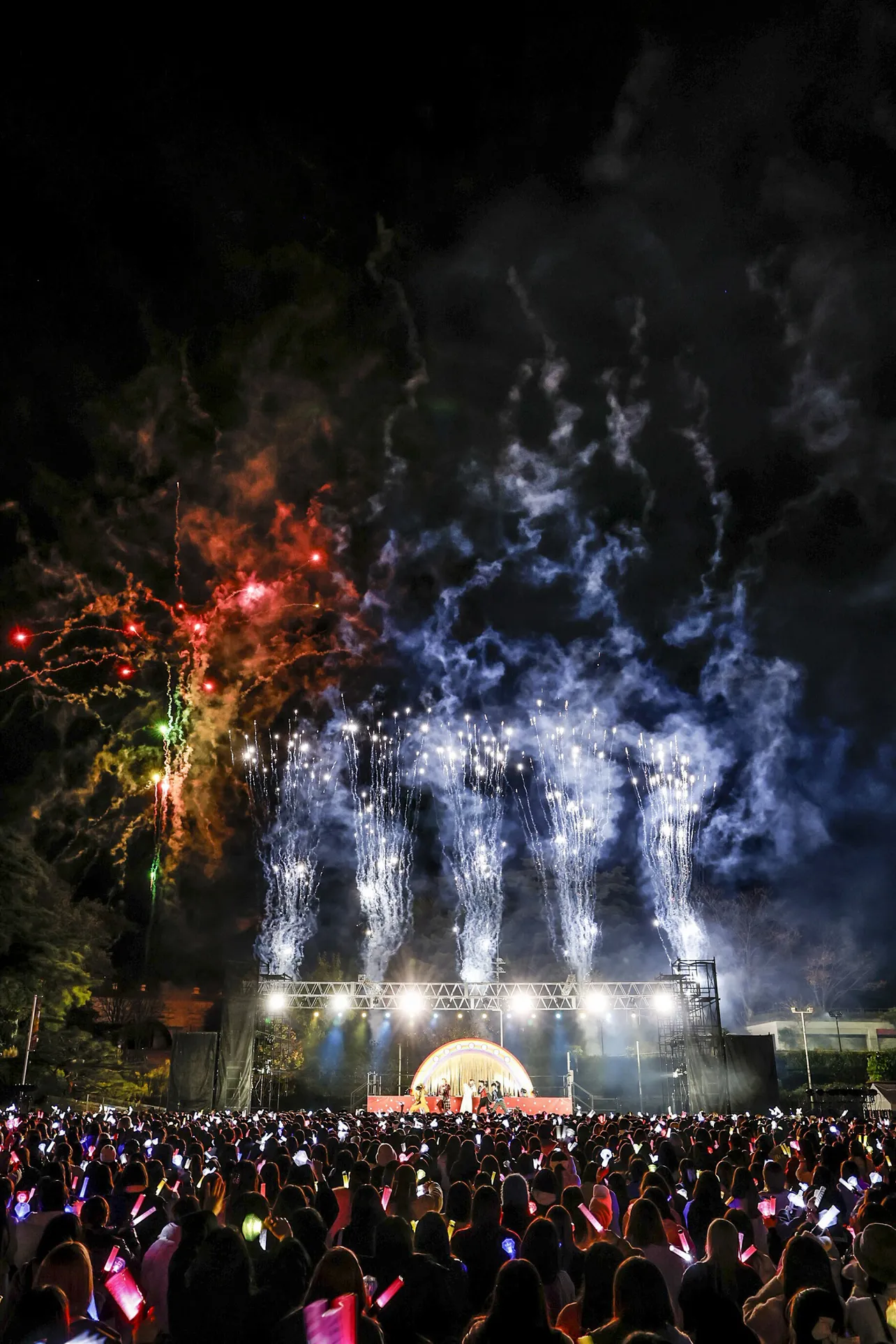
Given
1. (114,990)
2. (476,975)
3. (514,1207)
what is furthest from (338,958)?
(514,1207)

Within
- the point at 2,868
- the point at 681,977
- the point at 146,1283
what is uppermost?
the point at 2,868

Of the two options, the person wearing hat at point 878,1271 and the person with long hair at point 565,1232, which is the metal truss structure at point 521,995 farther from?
the person wearing hat at point 878,1271

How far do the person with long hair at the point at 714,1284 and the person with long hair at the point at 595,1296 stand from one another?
1.26ft

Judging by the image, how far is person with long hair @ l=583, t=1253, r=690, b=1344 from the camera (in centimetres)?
404

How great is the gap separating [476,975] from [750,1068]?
26.5m

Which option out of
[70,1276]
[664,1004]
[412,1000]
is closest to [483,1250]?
[70,1276]

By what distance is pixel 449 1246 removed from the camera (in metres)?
6.07

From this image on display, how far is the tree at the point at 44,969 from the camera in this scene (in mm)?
29297

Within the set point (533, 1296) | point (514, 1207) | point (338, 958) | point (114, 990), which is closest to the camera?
point (533, 1296)

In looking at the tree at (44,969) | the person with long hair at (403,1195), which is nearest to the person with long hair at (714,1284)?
the person with long hair at (403,1195)

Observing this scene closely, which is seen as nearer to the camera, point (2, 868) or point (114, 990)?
point (2, 868)

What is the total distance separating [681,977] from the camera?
3256 centimetres

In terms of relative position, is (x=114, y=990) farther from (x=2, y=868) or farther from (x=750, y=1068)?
(x=750, y=1068)

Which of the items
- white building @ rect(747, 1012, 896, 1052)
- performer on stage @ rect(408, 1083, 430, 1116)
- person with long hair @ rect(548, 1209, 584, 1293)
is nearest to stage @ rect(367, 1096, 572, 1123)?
performer on stage @ rect(408, 1083, 430, 1116)
